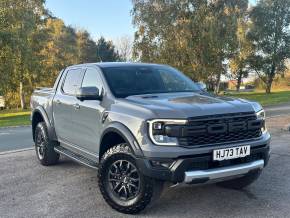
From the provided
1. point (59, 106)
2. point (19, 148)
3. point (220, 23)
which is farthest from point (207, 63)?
point (59, 106)

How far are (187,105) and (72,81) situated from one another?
8.87 feet

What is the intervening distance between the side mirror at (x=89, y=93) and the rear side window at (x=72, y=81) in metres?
0.92

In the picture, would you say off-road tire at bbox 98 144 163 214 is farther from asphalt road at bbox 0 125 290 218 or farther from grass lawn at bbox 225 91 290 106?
grass lawn at bbox 225 91 290 106

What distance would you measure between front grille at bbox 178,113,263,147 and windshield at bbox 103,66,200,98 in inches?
52.7

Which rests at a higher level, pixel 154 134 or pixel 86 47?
pixel 86 47

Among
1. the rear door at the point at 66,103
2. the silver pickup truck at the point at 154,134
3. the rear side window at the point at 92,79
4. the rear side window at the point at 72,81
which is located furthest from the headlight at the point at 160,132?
the rear side window at the point at 72,81

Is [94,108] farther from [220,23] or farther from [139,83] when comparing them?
[220,23]

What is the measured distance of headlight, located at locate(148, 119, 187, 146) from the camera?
4.58m

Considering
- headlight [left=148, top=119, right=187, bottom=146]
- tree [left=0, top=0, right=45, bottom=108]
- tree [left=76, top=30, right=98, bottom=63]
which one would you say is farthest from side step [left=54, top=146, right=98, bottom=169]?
tree [left=76, top=30, right=98, bottom=63]

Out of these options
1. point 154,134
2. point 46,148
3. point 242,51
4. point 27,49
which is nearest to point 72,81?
point 46,148

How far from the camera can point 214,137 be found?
4699 millimetres

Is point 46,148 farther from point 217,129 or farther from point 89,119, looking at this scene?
point 217,129

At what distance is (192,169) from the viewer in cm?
456

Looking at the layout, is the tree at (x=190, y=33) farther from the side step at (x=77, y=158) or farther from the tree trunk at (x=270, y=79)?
the side step at (x=77, y=158)
